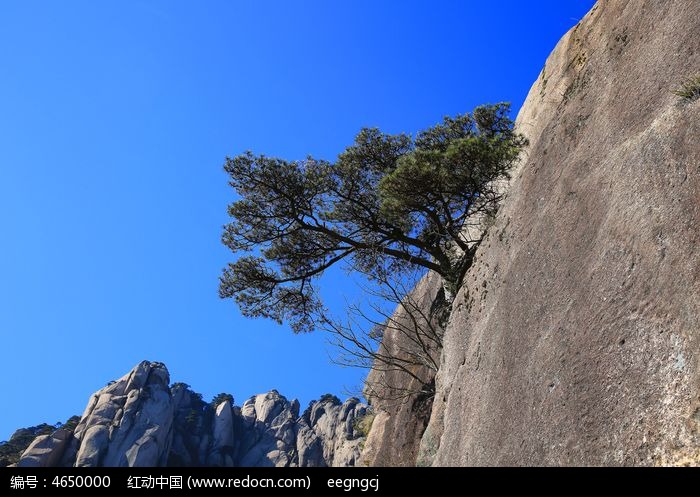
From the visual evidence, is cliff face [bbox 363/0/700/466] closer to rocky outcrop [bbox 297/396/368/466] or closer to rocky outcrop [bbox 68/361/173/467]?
rocky outcrop [bbox 297/396/368/466]

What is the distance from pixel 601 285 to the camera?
5691 millimetres

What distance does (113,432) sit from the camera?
57531mm

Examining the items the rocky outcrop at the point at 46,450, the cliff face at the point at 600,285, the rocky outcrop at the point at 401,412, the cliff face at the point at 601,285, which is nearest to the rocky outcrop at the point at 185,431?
the rocky outcrop at the point at 46,450

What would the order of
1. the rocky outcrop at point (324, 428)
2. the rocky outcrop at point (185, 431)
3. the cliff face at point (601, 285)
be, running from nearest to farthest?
the cliff face at point (601, 285) < the rocky outcrop at point (185, 431) < the rocky outcrop at point (324, 428)

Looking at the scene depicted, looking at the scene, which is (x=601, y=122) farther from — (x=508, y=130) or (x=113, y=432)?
(x=113, y=432)

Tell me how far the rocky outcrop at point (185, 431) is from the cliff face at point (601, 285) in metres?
45.1

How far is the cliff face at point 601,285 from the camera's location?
4.62 metres

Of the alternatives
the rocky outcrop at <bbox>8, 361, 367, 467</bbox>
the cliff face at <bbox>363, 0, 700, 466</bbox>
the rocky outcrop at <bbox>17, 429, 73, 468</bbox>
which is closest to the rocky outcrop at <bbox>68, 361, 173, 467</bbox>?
the rocky outcrop at <bbox>8, 361, 367, 467</bbox>

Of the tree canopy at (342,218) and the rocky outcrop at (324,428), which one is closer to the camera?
the tree canopy at (342,218)

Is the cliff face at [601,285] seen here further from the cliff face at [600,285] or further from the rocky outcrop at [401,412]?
the rocky outcrop at [401,412]

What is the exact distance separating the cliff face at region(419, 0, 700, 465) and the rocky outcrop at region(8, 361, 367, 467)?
4514 cm

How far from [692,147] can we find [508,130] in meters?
10.2

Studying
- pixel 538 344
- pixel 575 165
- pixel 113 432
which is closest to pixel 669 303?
pixel 538 344

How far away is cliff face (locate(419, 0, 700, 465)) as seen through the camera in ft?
15.2
